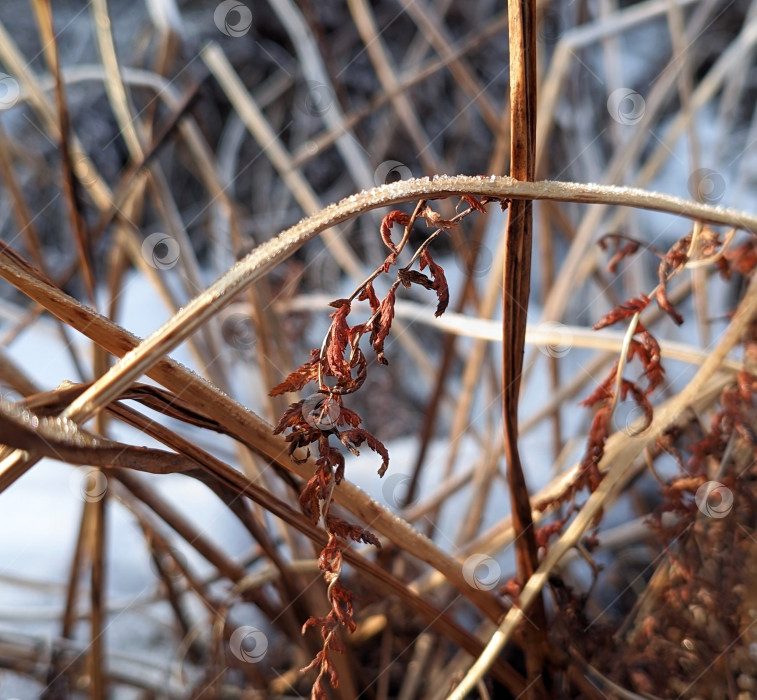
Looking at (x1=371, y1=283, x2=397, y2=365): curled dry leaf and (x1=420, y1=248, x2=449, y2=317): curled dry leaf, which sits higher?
(x1=420, y1=248, x2=449, y2=317): curled dry leaf

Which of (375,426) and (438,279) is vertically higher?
(375,426)

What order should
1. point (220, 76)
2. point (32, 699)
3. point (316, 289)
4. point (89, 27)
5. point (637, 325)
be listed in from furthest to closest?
point (89, 27) → point (316, 289) → point (220, 76) → point (32, 699) → point (637, 325)

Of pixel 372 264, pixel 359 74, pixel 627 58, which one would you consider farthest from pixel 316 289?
pixel 627 58

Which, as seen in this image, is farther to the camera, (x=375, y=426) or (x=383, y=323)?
(x=375, y=426)

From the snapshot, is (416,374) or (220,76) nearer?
(220,76)

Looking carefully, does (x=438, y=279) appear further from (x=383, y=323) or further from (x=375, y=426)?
(x=375, y=426)

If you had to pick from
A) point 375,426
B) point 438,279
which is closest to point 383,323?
point 438,279

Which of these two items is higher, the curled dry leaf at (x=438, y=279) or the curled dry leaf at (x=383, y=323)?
the curled dry leaf at (x=438, y=279)

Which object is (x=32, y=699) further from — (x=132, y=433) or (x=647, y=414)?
(x=647, y=414)
